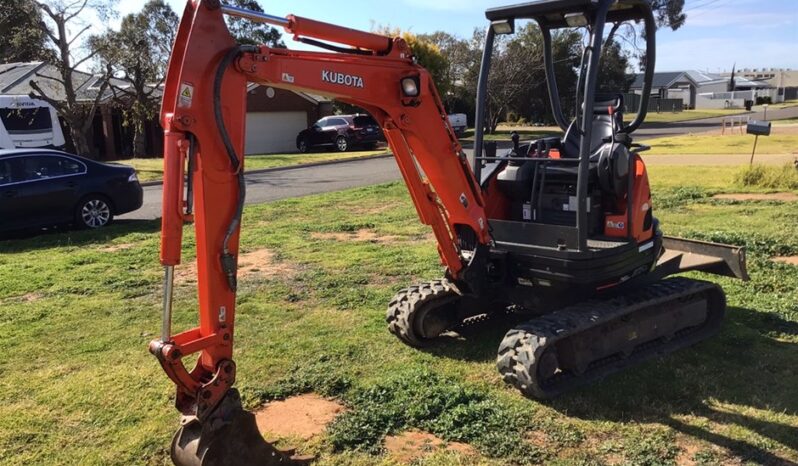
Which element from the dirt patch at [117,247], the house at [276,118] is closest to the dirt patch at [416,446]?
the dirt patch at [117,247]

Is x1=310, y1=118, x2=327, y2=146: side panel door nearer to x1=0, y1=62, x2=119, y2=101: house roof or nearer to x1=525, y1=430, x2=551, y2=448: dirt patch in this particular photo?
x1=0, y1=62, x2=119, y2=101: house roof

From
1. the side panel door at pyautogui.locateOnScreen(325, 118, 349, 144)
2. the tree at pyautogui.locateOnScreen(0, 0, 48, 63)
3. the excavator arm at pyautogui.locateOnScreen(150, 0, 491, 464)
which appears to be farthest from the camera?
the side panel door at pyautogui.locateOnScreen(325, 118, 349, 144)

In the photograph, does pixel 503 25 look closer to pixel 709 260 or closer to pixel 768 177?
pixel 709 260

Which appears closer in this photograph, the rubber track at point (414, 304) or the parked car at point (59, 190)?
the rubber track at point (414, 304)

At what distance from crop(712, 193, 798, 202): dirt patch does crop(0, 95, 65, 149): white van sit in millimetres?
22694

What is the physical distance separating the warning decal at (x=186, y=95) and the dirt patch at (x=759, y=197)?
1203 cm

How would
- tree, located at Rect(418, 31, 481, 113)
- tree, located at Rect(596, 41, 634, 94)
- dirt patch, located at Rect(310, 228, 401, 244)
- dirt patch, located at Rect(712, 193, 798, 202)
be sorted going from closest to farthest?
tree, located at Rect(596, 41, 634, 94)
dirt patch, located at Rect(310, 228, 401, 244)
dirt patch, located at Rect(712, 193, 798, 202)
tree, located at Rect(418, 31, 481, 113)

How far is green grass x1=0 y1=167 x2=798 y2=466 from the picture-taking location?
13.9 ft

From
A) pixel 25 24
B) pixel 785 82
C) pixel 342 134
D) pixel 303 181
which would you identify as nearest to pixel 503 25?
pixel 303 181

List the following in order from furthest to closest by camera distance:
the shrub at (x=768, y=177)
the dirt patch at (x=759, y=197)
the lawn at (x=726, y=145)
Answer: the lawn at (x=726, y=145)
the shrub at (x=768, y=177)
the dirt patch at (x=759, y=197)

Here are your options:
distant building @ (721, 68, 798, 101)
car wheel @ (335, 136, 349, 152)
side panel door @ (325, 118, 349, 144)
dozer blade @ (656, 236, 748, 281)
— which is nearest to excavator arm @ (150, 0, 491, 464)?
dozer blade @ (656, 236, 748, 281)

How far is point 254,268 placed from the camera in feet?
29.0

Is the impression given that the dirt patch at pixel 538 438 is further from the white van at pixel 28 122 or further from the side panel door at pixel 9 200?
the white van at pixel 28 122

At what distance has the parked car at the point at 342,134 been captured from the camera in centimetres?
3141
